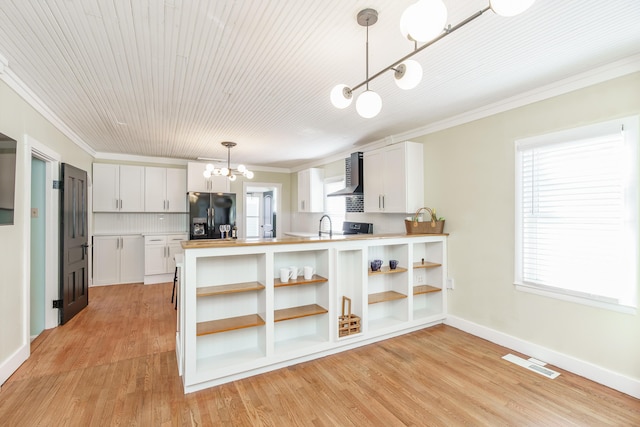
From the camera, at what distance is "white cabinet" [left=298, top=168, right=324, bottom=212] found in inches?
244

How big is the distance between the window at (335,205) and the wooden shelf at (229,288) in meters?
3.34

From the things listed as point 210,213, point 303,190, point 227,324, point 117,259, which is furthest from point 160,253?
point 227,324

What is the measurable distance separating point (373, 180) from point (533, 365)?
2836mm

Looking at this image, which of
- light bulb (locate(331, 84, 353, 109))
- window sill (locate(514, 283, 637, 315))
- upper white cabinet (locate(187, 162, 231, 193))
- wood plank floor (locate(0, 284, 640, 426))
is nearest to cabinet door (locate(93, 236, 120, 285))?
upper white cabinet (locate(187, 162, 231, 193))

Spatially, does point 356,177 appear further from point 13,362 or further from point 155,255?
point 13,362

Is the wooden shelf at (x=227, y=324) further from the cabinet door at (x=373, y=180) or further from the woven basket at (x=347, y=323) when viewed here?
the cabinet door at (x=373, y=180)

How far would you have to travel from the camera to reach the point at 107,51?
2.14 metres

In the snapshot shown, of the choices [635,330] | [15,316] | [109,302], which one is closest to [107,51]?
[15,316]

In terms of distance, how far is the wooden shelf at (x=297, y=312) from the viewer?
2727 millimetres

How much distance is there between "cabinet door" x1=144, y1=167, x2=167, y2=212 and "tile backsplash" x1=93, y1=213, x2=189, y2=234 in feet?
1.07

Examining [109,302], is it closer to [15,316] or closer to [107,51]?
[15,316]

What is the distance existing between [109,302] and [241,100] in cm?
380

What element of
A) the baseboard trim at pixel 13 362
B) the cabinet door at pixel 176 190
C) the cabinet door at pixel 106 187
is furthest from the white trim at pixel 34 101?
the baseboard trim at pixel 13 362

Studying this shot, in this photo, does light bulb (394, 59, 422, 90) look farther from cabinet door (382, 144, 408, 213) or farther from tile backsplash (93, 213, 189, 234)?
tile backsplash (93, 213, 189, 234)
